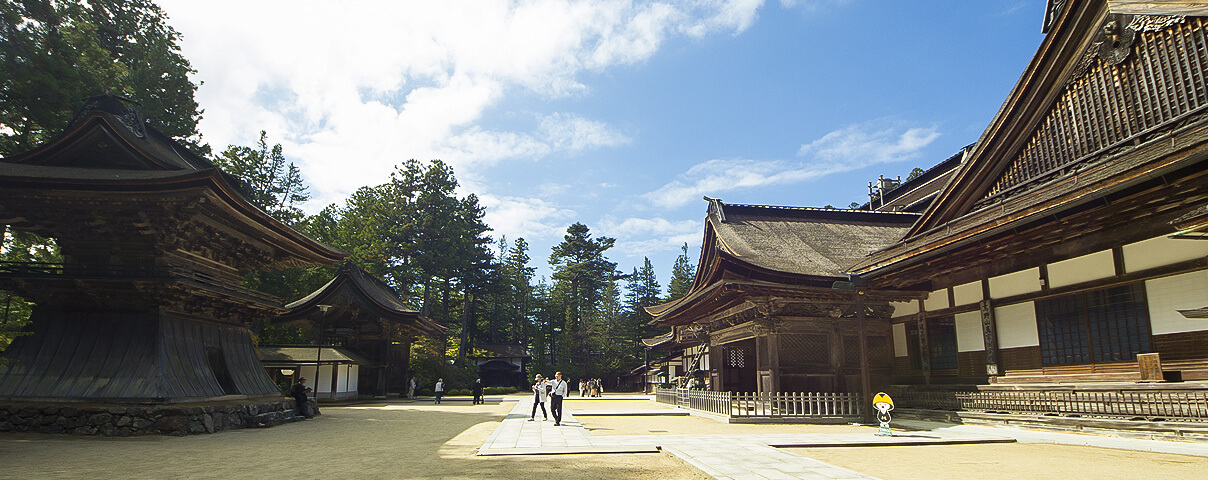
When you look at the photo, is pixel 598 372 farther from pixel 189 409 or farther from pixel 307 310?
pixel 189 409

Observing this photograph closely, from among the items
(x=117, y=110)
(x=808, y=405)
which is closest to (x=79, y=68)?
(x=117, y=110)

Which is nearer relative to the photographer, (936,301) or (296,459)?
(296,459)

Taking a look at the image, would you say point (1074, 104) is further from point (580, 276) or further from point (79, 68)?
point (580, 276)

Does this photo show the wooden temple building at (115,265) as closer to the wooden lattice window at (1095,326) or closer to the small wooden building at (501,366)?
the wooden lattice window at (1095,326)

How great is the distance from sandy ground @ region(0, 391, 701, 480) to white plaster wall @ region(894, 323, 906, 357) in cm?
1003

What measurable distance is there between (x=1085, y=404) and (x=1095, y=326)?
154 cm

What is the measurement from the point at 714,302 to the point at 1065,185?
9442mm

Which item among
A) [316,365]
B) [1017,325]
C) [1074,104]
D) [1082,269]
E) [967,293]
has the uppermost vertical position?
[1074,104]

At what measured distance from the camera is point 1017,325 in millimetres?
12641

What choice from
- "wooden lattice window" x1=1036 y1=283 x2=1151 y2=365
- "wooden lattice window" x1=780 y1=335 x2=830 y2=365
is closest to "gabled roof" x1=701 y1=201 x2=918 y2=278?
"wooden lattice window" x1=780 y1=335 x2=830 y2=365

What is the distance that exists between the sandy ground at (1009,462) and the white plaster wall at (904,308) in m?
6.30

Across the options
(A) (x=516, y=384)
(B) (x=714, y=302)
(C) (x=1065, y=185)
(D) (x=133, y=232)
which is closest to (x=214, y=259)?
(D) (x=133, y=232)

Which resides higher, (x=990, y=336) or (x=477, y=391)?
(x=990, y=336)

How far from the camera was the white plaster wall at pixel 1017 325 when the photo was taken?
1227cm
